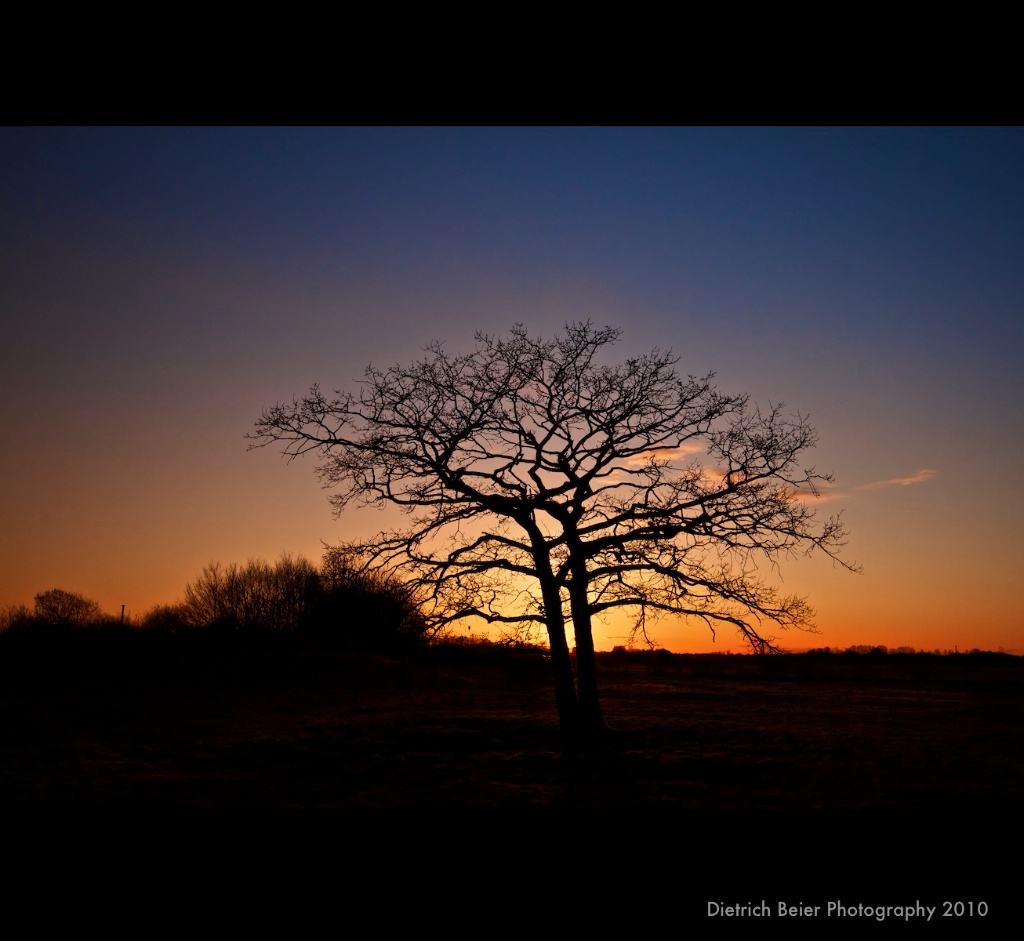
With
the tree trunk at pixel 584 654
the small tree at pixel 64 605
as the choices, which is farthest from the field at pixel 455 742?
the small tree at pixel 64 605

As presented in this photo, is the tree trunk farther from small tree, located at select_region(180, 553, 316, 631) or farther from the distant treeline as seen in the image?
small tree, located at select_region(180, 553, 316, 631)

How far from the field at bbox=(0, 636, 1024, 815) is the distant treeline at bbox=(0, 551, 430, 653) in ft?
9.50

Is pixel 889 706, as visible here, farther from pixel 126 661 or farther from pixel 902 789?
pixel 126 661

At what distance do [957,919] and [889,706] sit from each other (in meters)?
23.2

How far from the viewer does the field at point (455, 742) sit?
43.5 ft

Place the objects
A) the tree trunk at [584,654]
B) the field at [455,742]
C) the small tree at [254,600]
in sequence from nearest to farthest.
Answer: the field at [455,742] < the tree trunk at [584,654] < the small tree at [254,600]

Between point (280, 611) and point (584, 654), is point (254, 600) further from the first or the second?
point (584, 654)

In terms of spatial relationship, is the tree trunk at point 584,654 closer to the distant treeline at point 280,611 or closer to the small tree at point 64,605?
the distant treeline at point 280,611

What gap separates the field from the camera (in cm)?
1327

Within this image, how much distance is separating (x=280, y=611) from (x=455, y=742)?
1967 inches

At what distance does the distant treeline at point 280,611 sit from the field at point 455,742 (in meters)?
2.90

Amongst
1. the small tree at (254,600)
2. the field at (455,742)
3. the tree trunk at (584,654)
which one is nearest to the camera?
the field at (455,742)

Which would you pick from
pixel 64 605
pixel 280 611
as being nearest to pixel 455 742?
pixel 280 611
